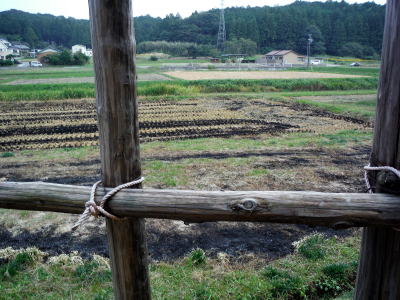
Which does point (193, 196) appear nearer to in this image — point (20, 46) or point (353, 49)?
point (353, 49)

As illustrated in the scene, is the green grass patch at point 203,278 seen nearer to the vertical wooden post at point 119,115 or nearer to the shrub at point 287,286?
Answer: the shrub at point 287,286

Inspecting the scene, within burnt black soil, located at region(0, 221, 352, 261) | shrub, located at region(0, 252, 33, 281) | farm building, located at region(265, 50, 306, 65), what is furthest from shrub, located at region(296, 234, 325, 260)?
farm building, located at region(265, 50, 306, 65)

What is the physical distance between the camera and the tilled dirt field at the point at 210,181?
474 centimetres

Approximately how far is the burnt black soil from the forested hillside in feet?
238

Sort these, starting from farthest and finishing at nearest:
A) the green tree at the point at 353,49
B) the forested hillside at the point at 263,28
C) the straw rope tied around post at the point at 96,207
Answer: the green tree at the point at 353,49, the forested hillside at the point at 263,28, the straw rope tied around post at the point at 96,207

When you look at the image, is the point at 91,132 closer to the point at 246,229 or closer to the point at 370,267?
the point at 246,229

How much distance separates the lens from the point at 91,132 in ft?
42.6

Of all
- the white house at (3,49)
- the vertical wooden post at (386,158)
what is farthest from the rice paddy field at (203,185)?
the white house at (3,49)

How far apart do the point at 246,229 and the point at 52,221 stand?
3120 millimetres

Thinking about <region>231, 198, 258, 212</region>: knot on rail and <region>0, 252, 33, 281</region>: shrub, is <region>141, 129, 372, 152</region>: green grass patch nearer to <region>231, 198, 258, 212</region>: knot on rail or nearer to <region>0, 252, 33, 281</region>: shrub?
<region>0, 252, 33, 281</region>: shrub

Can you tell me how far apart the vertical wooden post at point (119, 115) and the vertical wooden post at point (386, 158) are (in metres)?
1.34

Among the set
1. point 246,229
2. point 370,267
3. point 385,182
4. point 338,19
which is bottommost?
point 246,229

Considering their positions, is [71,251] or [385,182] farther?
[71,251]

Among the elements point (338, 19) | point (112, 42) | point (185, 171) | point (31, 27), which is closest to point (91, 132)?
point (185, 171)
